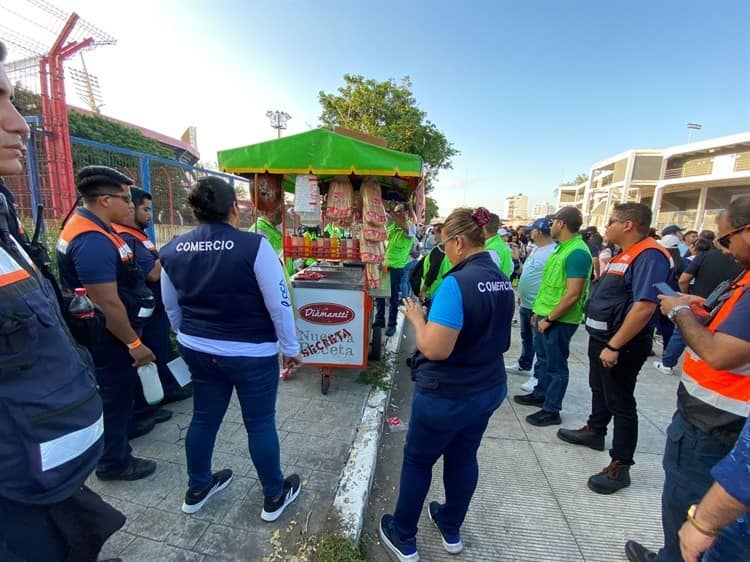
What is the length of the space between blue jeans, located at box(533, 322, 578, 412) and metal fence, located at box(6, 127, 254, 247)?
2.96 metres

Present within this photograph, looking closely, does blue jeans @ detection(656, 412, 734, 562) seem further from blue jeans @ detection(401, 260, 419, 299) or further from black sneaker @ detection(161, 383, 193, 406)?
blue jeans @ detection(401, 260, 419, 299)

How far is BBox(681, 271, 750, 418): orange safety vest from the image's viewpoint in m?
1.37

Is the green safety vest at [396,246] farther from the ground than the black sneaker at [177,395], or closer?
farther from the ground

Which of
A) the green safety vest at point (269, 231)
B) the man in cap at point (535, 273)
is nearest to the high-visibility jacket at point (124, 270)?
the green safety vest at point (269, 231)

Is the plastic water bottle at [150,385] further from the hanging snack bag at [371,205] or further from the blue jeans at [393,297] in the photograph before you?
the blue jeans at [393,297]

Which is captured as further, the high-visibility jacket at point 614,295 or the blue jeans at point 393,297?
the blue jeans at point 393,297

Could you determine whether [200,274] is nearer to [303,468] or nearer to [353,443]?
[303,468]

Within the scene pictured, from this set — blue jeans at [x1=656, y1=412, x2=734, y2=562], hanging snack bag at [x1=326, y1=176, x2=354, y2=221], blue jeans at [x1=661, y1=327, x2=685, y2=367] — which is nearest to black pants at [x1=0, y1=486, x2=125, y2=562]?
blue jeans at [x1=656, y1=412, x2=734, y2=562]

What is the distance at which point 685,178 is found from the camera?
97.5ft

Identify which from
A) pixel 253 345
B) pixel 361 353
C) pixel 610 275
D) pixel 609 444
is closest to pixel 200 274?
pixel 253 345

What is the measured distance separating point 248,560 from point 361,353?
195 cm

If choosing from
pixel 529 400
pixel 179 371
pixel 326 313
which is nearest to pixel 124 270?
pixel 179 371

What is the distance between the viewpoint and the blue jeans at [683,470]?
1.45m

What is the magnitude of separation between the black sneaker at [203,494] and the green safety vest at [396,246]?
380 centimetres
